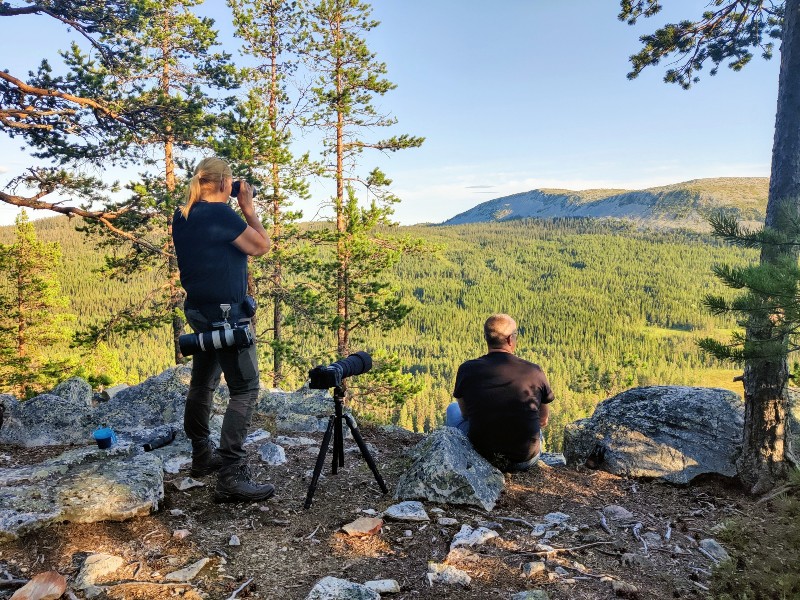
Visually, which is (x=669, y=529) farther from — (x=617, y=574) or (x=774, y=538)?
(x=617, y=574)

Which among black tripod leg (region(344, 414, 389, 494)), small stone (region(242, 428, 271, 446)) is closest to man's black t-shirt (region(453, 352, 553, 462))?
black tripod leg (region(344, 414, 389, 494))

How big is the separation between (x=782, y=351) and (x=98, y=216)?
1211 centimetres

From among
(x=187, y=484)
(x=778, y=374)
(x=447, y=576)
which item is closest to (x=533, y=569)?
(x=447, y=576)

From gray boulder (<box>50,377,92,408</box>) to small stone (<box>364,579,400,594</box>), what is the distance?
28.5 feet

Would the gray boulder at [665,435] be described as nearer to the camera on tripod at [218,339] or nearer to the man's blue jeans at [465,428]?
the man's blue jeans at [465,428]

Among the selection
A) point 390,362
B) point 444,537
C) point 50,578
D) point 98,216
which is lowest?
point 390,362

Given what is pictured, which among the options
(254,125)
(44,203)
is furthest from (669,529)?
(254,125)

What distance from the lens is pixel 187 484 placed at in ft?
15.3

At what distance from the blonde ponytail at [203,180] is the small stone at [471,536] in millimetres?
3407

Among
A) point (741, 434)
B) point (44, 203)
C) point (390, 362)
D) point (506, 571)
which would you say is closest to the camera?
point (506, 571)

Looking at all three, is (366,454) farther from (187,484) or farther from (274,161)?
(274,161)

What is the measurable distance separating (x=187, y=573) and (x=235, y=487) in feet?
3.67

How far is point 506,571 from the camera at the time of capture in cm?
343

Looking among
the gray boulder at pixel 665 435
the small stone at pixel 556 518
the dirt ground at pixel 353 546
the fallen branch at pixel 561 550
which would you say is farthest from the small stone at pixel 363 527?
the gray boulder at pixel 665 435
